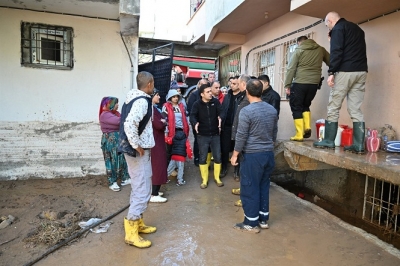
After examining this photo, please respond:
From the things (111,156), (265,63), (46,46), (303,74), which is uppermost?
(265,63)

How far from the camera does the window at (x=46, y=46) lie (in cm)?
599

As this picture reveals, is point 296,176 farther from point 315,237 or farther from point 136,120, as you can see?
point 136,120

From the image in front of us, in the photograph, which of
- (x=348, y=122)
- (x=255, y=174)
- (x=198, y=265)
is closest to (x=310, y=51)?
(x=348, y=122)

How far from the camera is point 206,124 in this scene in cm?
571

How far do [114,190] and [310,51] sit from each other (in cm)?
418

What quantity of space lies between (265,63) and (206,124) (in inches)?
151

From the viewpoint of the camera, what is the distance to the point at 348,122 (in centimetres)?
554

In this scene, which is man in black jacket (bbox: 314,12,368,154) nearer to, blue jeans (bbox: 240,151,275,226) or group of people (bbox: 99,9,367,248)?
group of people (bbox: 99,9,367,248)

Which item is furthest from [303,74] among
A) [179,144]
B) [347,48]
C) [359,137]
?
[179,144]

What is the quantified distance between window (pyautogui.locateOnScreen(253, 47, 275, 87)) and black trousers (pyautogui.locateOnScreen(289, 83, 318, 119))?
2.99 meters

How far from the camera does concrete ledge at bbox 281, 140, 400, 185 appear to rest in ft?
11.0

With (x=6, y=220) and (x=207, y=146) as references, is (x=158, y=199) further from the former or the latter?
(x=6, y=220)

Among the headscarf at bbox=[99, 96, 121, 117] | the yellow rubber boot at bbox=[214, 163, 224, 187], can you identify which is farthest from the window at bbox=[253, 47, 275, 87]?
the headscarf at bbox=[99, 96, 121, 117]

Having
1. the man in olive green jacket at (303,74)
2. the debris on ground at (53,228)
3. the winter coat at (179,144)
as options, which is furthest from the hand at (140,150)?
the man in olive green jacket at (303,74)
